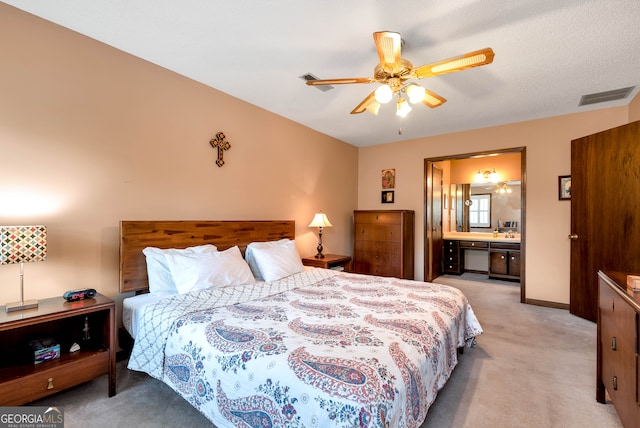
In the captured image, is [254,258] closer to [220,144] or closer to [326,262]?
[326,262]

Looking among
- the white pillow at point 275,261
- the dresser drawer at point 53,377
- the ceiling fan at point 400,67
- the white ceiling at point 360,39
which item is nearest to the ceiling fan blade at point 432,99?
the ceiling fan at point 400,67

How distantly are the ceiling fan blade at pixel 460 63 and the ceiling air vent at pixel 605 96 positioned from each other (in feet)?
8.26

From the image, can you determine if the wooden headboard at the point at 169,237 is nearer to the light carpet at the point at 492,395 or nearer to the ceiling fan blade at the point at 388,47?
the light carpet at the point at 492,395

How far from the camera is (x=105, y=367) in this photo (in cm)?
203

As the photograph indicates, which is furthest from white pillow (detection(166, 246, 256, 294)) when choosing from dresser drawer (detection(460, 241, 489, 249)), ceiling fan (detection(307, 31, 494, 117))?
dresser drawer (detection(460, 241, 489, 249))

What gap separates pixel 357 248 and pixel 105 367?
156 inches

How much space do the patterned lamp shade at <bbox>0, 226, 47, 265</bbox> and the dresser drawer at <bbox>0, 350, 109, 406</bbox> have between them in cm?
68

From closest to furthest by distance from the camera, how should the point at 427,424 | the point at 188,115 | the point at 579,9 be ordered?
the point at 427,424 → the point at 579,9 → the point at 188,115

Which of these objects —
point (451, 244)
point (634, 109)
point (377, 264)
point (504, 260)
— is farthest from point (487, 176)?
point (377, 264)

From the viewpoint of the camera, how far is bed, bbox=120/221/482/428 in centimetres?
123

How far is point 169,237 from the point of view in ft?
9.04

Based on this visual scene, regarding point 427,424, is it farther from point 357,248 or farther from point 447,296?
point 357,248

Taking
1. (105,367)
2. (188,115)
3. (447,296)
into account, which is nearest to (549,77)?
(447,296)

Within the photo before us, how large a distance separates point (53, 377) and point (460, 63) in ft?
10.8
